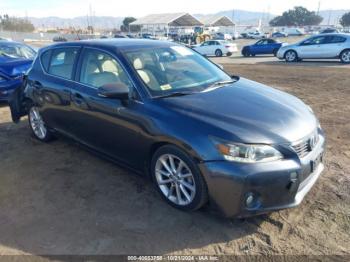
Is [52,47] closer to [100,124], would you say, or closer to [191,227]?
[100,124]

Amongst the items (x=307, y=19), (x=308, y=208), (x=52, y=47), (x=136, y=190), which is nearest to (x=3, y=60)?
(x=52, y=47)

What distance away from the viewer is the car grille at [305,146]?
3.18 meters

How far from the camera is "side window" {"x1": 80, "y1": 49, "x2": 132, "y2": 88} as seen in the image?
3990 millimetres

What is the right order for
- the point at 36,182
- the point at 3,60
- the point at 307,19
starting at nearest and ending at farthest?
the point at 36,182 < the point at 3,60 < the point at 307,19

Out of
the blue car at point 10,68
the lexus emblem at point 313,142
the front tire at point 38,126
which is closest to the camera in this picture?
the lexus emblem at point 313,142

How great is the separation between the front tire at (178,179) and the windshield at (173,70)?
704 millimetres

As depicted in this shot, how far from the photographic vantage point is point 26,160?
507cm

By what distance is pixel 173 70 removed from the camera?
415 cm

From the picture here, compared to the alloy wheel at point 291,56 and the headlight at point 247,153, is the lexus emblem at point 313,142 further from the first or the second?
the alloy wheel at point 291,56

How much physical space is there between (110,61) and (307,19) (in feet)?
409

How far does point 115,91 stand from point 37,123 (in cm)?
270

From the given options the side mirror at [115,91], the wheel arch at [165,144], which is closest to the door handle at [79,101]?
the side mirror at [115,91]

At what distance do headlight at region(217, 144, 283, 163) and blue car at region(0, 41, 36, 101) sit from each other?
241 inches

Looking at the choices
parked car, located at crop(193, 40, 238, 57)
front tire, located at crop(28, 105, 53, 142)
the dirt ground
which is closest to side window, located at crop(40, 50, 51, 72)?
front tire, located at crop(28, 105, 53, 142)
